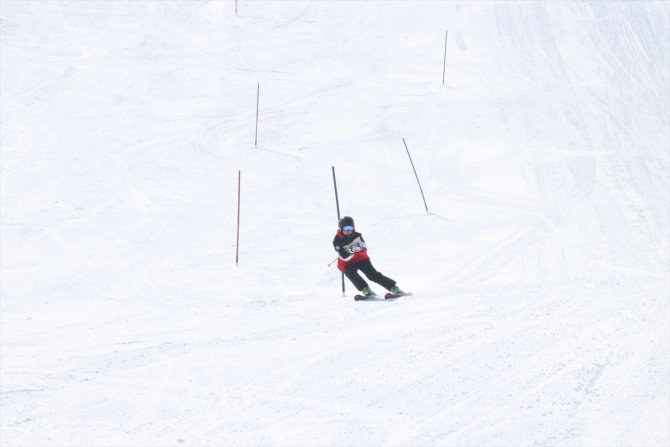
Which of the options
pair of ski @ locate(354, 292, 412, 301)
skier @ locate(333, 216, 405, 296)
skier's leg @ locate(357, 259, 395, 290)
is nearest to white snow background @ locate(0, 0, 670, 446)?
pair of ski @ locate(354, 292, 412, 301)

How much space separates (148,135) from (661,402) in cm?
1339

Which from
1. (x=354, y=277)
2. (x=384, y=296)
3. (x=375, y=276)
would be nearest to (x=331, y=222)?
(x=375, y=276)

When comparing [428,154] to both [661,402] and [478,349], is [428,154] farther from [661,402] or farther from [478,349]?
[661,402]

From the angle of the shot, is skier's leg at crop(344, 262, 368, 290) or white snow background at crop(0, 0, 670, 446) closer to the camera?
white snow background at crop(0, 0, 670, 446)

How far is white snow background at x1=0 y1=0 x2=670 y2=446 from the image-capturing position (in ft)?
25.3

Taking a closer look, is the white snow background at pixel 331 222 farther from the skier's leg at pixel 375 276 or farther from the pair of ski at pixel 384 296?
the skier's leg at pixel 375 276

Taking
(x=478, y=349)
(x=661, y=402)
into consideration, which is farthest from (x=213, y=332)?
(x=661, y=402)

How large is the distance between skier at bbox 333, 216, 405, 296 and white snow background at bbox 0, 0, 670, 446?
1.01 ft

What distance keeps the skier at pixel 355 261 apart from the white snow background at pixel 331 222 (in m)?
0.31

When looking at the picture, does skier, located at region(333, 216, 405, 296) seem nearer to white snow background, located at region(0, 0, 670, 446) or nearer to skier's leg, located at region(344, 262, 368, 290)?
skier's leg, located at region(344, 262, 368, 290)

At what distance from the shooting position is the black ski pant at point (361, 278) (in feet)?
35.9

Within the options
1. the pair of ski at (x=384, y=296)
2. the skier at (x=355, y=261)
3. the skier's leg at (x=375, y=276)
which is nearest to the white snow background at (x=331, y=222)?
the pair of ski at (x=384, y=296)

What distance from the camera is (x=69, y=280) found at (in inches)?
482

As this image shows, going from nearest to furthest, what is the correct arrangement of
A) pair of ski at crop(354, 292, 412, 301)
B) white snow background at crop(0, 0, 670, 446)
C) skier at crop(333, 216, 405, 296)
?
white snow background at crop(0, 0, 670, 446) < pair of ski at crop(354, 292, 412, 301) < skier at crop(333, 216, 405, 296)
